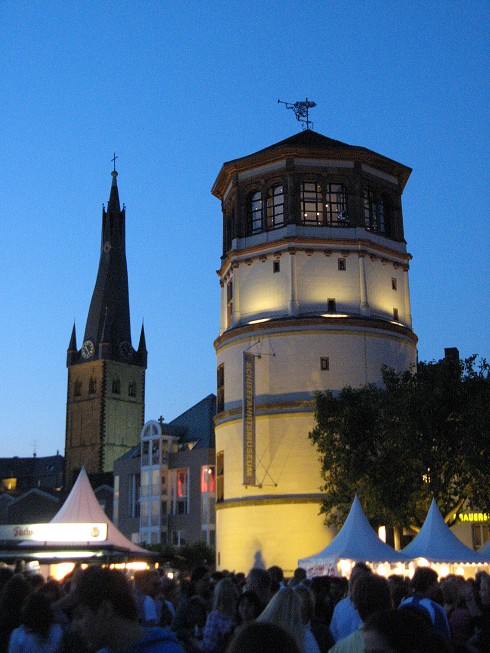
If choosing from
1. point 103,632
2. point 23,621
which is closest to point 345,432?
point 23,621

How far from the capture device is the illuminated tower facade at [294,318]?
132ft

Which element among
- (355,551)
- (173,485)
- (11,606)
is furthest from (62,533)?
(173,485)

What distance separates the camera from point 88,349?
493ft

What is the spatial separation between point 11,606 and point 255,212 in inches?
1496

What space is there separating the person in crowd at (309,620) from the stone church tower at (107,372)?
134359mm

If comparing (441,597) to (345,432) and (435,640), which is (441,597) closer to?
(435,640)

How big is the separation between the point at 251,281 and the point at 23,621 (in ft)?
121

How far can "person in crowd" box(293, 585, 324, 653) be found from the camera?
26.4 feet

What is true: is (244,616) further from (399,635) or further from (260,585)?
(399,635)

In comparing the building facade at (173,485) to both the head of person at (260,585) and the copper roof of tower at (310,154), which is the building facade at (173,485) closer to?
the copper roof of tower at (310,154)

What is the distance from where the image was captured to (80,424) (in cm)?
14812

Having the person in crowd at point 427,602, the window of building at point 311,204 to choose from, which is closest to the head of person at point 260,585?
the person in crowd at point 427,602

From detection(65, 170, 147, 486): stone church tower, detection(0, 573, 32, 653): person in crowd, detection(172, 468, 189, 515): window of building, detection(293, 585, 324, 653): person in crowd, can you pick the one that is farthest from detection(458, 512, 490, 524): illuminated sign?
detection(65, 170, 147, 486): stone church tower

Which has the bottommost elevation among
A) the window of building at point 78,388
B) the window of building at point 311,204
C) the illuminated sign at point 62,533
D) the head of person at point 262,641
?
the head of person at point 262,641
